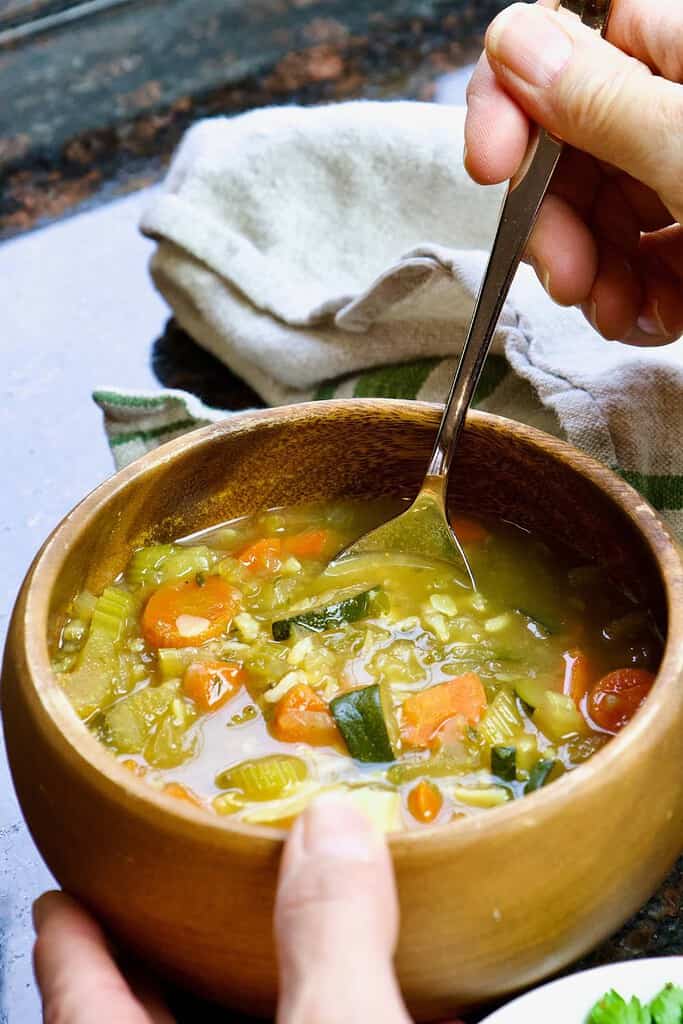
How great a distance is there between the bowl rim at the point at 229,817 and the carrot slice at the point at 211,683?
174 mm

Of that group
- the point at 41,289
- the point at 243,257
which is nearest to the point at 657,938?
the point at 243,257

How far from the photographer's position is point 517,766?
121cm

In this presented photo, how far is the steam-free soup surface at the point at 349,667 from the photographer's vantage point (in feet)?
3.96

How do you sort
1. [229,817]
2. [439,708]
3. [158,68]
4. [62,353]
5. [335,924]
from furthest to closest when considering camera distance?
[158,68]
[62,353]
[439,708]
[229,817]
[335,924]

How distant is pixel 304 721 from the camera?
1249 millimetres

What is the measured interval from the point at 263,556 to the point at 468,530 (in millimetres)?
239

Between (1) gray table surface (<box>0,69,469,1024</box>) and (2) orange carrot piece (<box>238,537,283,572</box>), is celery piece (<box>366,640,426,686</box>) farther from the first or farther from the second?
(1) gray table surface (<box>0,69,469,1024</box>)

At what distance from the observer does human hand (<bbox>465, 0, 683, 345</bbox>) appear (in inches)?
53.0

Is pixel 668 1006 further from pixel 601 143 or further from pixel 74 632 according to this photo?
pixel 601 143

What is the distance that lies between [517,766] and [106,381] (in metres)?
1.11

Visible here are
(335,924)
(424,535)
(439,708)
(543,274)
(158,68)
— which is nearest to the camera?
(335,924)

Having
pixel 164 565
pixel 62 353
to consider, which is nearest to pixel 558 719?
pixel 164 565

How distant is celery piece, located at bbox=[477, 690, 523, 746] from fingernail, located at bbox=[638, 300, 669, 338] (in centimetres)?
67

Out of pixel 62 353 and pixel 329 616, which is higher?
pixel 329 616
